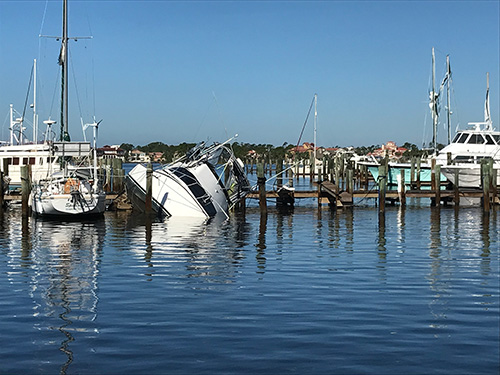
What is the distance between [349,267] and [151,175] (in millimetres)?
16644

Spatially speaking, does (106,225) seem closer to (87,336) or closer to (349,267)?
(349,267)

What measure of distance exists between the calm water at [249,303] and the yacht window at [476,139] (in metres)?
24.5

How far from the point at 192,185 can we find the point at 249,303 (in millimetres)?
20112

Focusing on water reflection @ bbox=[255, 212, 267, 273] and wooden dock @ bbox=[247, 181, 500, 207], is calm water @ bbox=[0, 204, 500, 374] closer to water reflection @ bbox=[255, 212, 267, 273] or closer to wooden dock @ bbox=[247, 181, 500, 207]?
water reflection @ bbox=[255, 212, 267, 273]

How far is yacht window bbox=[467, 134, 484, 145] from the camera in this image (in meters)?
51.6

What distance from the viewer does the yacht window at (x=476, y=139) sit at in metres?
51.6

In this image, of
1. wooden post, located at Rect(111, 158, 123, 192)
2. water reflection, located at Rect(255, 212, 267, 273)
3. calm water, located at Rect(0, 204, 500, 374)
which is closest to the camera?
calm water, located at Rect(0, 204, 500, 374)

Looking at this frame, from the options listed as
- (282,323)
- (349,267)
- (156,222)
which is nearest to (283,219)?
(156,222)

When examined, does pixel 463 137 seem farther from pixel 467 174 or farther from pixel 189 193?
pixel 189 193

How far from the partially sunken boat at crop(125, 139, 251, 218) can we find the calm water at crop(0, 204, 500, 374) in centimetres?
634

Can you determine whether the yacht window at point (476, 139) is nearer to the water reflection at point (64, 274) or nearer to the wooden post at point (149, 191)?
the wooden post at point (149, 191)

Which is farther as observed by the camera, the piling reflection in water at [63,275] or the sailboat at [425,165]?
the sailboat at [425,165]

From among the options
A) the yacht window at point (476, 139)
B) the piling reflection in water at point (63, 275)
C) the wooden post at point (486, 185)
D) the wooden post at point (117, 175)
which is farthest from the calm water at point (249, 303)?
the yacht window at point (476, 139)

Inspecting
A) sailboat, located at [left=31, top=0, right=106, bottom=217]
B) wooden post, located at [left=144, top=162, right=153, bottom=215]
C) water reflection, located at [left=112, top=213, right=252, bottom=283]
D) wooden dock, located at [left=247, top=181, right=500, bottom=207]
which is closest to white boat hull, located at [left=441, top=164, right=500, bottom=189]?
wooden dock, located at [left=247, top=181, right=500, bottom=207]
